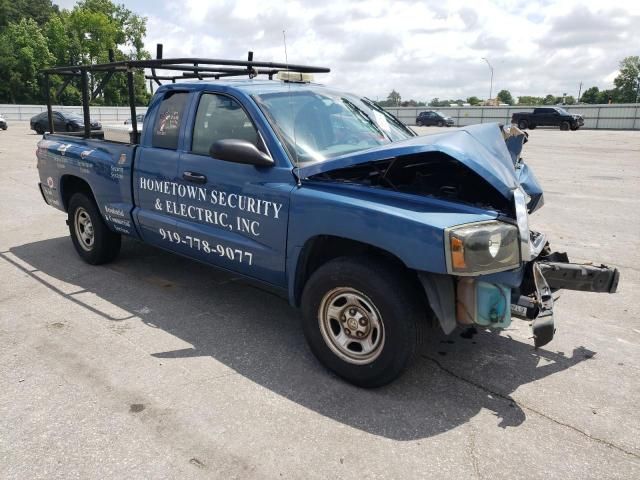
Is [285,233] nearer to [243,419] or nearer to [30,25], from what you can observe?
[243,419]

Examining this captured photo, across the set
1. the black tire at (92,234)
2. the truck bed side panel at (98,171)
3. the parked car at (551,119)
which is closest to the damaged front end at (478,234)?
the truck bed side panel at (98,171)

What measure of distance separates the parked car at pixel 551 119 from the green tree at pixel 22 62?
5626 cm

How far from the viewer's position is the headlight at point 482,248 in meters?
2.79

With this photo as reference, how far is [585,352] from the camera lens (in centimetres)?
384

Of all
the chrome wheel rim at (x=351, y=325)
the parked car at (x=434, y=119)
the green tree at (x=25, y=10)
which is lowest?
the chrome wheel rim at (x=351, y=325)

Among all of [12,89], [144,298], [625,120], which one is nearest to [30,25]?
[12,89]

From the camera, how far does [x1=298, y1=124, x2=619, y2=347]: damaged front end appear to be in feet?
9.43

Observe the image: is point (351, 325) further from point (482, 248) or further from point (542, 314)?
point (542, 314)

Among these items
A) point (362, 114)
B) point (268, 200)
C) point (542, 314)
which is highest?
point (362, 114)

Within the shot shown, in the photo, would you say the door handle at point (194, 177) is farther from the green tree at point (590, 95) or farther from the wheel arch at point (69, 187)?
the green tree at point (590, 95)

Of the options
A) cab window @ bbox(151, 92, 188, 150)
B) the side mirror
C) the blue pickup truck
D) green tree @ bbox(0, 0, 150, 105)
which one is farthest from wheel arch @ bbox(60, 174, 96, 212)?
green tree @ bbox(0, 0, 150, 105)

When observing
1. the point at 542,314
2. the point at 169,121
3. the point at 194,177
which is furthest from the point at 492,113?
the point at 542,314

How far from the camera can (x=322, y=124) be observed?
4.04 meters

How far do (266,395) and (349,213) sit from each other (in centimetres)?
122
